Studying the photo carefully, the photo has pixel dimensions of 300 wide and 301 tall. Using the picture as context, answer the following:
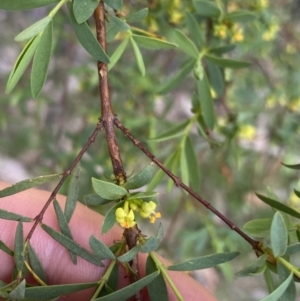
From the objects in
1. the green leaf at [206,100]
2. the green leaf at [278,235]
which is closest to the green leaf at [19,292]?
the green leaf at [278,235]

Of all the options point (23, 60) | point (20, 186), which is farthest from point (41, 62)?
point (20, 186)

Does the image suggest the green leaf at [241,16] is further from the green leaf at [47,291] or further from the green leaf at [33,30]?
the green leaf at [47,291]

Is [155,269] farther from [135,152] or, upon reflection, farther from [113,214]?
[135,152]

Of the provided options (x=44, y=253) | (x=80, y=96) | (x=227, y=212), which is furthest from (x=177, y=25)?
(x=227, y=212)

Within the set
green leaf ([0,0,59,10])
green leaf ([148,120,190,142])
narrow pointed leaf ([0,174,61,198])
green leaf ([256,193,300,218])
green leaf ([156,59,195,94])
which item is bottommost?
green leaf ([256,193,300,218])

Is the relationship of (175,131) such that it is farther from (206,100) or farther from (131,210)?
(131,210)

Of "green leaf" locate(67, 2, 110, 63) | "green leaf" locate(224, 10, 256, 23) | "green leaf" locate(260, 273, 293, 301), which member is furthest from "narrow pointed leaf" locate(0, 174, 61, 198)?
"green leaf" locate(224, 10, 256, 23)

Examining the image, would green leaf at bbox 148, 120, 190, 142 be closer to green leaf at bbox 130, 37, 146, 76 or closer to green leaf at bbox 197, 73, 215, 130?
green leaf at bbox 197, 73, 215, 130

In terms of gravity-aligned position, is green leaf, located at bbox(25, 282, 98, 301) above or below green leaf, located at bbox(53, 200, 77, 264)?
below
